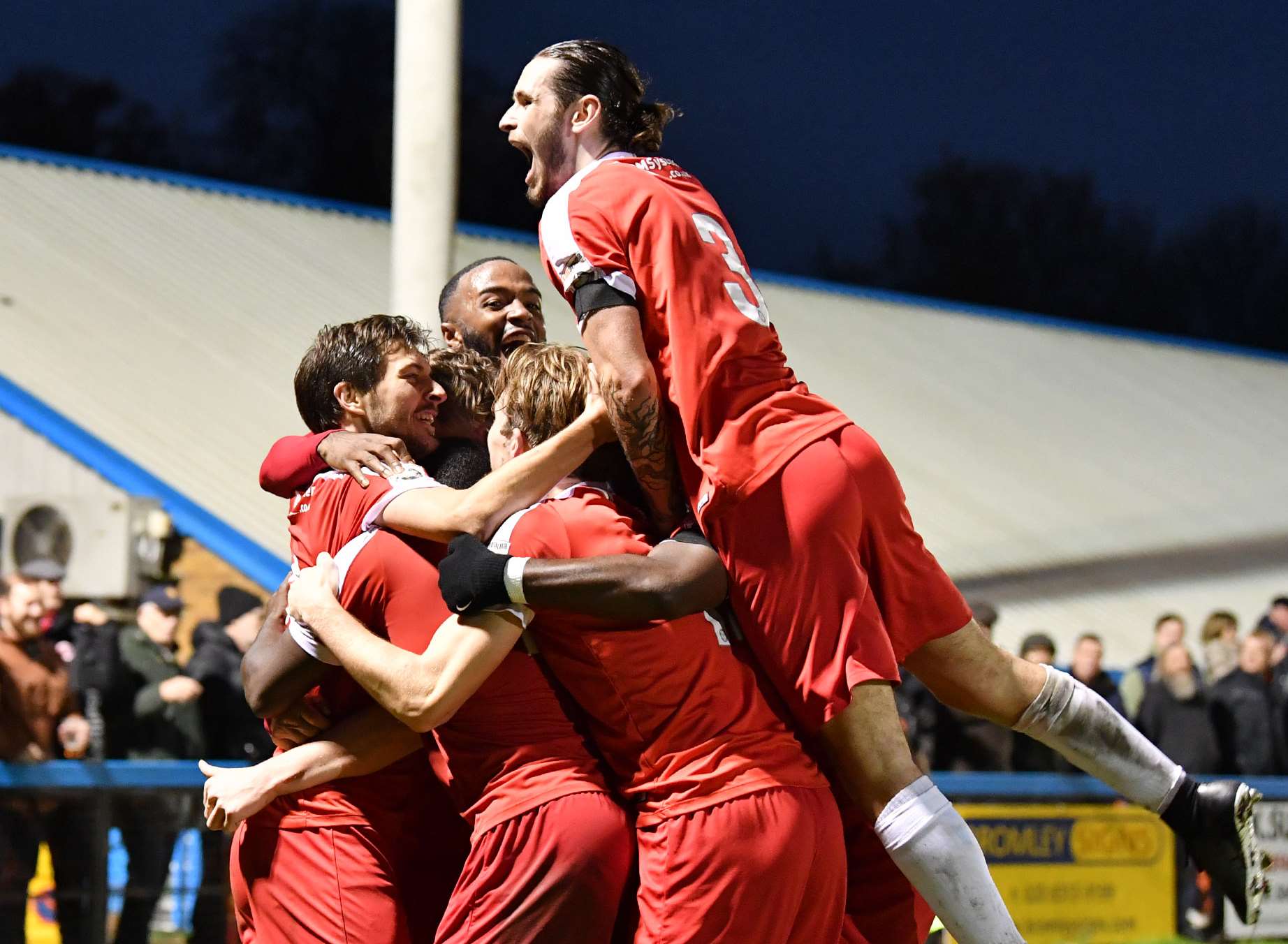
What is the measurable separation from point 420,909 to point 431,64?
4294 mm

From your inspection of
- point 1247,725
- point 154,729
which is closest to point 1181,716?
point 1247,725

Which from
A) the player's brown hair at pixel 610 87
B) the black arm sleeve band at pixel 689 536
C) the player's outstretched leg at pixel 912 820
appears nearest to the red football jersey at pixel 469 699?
the black arm sleeve band at pixel 689 536

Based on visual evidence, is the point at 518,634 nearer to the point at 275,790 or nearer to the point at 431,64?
the point at 275,790

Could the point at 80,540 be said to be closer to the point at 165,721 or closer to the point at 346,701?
the point at 165,721

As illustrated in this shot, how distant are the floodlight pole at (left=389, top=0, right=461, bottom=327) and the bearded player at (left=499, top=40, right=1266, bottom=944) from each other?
3.33 metres

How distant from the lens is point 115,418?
1356 centimetres

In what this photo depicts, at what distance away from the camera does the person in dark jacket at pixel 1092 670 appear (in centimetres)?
1028

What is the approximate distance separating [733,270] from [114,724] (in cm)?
492

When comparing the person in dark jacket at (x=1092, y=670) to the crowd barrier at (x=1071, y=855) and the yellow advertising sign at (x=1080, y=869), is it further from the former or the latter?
the yellow advertising sign at (x=1080, y=869)

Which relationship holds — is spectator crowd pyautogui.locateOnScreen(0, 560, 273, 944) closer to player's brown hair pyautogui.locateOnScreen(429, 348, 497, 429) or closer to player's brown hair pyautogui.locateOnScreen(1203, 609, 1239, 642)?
player's brown hair pyautogui.locateOnScreen(429, 348, 497, 429)

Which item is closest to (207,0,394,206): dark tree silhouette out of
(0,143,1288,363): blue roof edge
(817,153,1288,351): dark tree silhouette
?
(817,153,1288,351): dark tree silhouette

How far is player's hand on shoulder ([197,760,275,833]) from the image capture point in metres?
3.61

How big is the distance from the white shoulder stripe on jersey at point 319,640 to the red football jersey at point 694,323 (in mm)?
700

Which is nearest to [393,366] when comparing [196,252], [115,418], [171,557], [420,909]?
[420,909]
